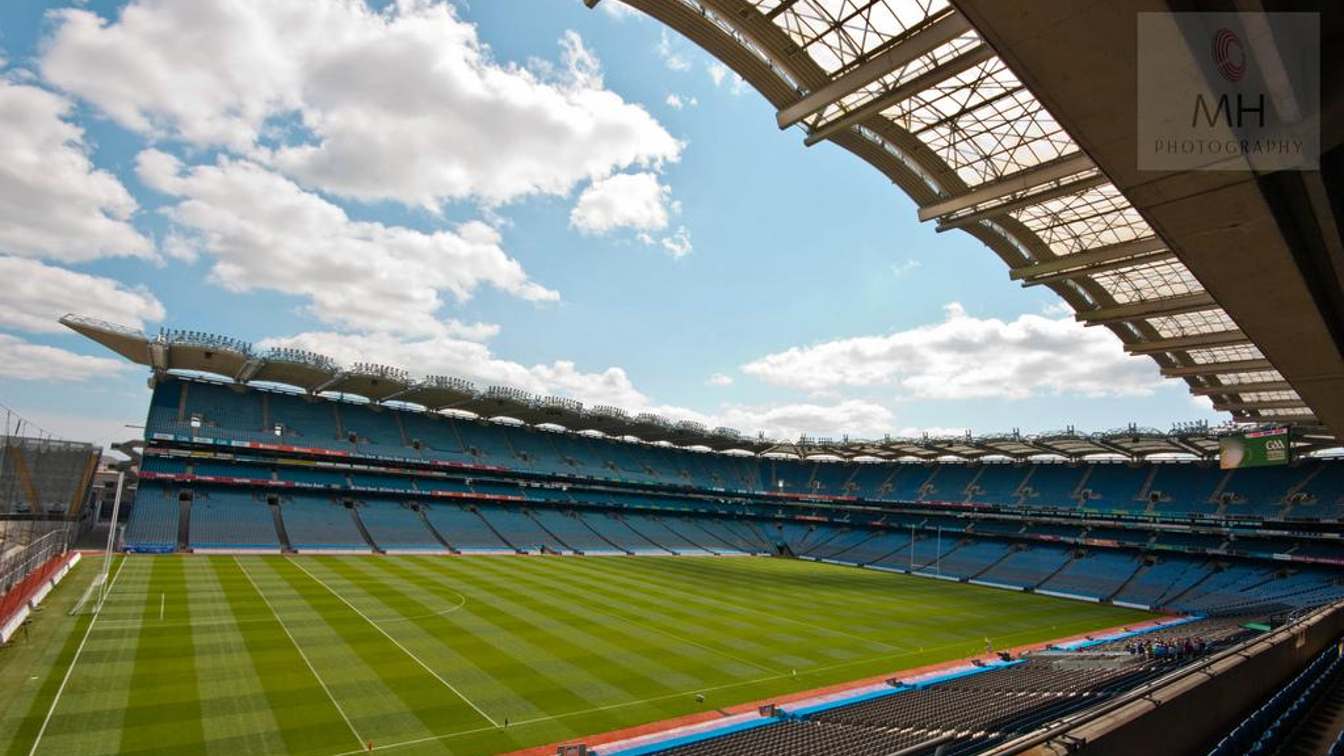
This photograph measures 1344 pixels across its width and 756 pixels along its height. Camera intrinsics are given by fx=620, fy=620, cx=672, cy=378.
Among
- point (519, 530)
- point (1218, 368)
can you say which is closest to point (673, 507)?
point (519, 530)

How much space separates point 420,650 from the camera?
22672mm

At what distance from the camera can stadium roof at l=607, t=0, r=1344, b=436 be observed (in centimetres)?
539

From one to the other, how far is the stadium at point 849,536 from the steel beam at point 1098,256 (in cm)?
14

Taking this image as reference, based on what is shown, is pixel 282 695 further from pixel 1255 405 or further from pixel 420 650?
pixel 1255 405

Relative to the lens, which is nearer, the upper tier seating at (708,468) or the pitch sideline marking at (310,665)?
the pitch sideline marking at (310,665)

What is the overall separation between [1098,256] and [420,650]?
87.1 feet

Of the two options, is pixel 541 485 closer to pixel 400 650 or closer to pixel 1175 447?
pixel 400 650

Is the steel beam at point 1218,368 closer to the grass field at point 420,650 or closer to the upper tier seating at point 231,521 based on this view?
the grass field at point 420,650

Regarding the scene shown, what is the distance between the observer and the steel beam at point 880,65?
11.9 meters

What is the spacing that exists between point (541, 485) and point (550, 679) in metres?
47.2

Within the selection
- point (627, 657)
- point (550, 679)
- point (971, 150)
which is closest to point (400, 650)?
point (550, 679)

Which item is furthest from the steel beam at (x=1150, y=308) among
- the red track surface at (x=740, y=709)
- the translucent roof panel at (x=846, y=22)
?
the translucent roof panel at (x=846, y=22)

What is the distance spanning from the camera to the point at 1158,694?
8.72 meters

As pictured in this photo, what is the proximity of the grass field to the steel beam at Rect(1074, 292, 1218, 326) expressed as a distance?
15766 millimetres
